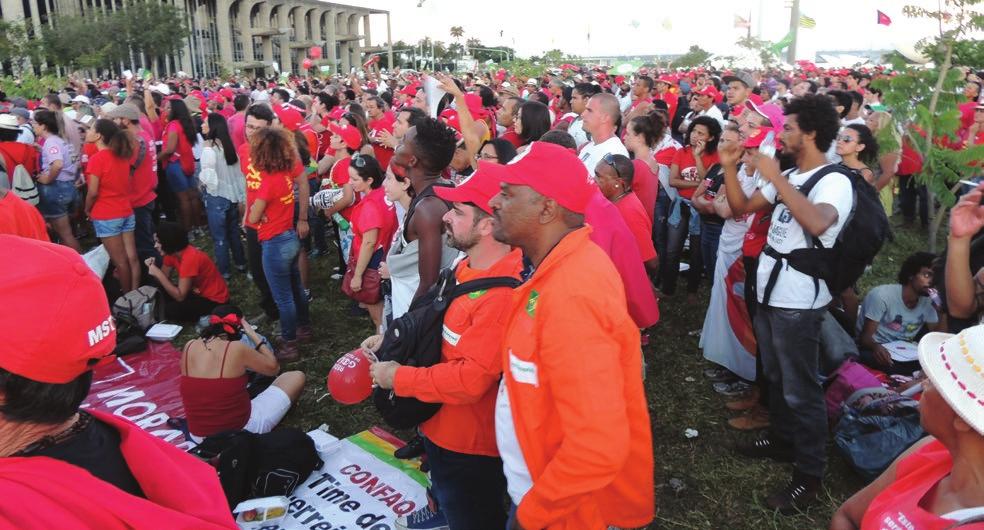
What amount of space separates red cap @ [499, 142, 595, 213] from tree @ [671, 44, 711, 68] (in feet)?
133

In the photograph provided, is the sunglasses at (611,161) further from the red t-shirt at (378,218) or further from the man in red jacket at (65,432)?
the man in red jacket at (65,432)

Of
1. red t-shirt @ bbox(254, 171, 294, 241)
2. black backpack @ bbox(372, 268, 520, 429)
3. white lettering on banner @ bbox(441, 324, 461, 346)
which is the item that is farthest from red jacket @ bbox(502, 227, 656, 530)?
red t-shirt @ bbox(254, 171, 294, 241)

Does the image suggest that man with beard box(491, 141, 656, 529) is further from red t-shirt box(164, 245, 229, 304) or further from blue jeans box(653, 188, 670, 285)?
red t-shirt box(164, 245, 229, 304)

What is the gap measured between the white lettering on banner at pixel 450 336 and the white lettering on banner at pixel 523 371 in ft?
1.59

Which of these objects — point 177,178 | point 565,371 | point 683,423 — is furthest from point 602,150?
point 177,178

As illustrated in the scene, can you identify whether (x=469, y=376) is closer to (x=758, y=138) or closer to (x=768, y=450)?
(x=768, y=450)

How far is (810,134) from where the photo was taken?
3.21 meters

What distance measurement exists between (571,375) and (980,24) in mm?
4715

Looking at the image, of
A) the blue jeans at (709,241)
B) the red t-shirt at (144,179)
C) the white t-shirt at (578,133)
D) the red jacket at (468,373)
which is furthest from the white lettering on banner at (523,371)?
the red t-shirt at (144,179)

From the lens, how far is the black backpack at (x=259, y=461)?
3.59 meters

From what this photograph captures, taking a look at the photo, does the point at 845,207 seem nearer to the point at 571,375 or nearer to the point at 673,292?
the point at 571,375

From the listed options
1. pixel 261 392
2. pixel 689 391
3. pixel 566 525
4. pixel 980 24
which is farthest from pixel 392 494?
pixel 980 24

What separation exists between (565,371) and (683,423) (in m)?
3.14

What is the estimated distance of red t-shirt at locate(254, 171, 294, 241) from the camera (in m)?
5.30
